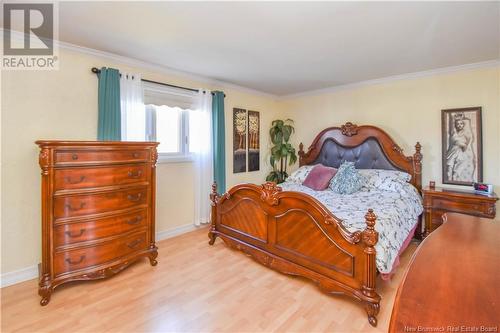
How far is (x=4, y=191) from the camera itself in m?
2.32

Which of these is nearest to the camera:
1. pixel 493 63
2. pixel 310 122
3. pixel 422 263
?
pixel 422 263

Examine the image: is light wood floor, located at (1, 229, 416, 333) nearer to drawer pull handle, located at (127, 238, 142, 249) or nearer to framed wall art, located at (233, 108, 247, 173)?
drawer pull handle, located at (127, 238, 142, 249)

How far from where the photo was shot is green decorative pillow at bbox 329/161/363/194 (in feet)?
10.6

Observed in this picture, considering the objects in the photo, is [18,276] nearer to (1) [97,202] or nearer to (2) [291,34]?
(1) [97,202]

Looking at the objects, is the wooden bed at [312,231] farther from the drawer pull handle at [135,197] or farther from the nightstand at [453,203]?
the drawer pull handle at [135,197]

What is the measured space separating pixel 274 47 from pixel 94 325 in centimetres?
287

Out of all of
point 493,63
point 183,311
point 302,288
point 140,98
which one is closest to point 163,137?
point 140,98

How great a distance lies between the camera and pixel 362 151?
3883 mm

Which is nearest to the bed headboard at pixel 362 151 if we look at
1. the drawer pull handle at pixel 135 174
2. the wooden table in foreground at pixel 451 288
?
the wooden table in foreground at pixel 451 288

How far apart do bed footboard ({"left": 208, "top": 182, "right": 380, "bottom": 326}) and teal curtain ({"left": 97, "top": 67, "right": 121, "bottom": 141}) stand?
58.7 inches

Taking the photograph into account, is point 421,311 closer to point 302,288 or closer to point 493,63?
point 302,288

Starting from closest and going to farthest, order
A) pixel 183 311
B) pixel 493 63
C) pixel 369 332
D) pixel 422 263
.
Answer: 1. pixel 422 263
2. pixel 369 332
3. pixel 183 311
4. pixel 493 63

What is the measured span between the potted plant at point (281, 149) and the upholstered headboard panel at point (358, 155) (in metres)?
0.63

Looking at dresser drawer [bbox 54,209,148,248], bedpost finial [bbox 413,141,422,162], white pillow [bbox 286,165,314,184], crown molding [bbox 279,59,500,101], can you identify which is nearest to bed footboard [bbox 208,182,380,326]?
dresser drawer [bbox 54,209,148,248]
